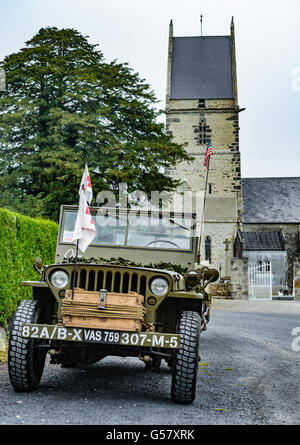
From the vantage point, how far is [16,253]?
9102 mm

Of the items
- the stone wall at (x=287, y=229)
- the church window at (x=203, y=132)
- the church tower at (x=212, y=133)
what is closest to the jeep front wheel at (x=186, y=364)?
the church tower at (x=212, y=133)

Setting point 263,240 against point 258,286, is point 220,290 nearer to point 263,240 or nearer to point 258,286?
point 258,286

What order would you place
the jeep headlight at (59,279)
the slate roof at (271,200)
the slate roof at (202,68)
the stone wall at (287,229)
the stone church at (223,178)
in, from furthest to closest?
the slate roof at (202,68)
the slate roof at (271,200)
the stone wall at (287,229)
the stone church at (223,178)
the jeep headlight at (59,279)

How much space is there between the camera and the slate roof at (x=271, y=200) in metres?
40.4

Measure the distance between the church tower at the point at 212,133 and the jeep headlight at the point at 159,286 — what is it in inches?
1303

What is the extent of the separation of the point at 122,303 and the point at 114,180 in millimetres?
12187

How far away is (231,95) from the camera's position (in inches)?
1594

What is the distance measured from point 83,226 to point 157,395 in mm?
1920

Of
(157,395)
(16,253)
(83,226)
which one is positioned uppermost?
(16,253)

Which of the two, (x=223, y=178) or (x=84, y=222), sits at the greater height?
(x=223, y=178)

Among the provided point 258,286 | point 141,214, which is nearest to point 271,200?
point 258,286

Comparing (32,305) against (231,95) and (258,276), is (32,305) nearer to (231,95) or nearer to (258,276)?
(258,276)

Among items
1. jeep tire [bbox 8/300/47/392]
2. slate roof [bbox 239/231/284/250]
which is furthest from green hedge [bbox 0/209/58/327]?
slate roof [bbox 239/231/284/250]

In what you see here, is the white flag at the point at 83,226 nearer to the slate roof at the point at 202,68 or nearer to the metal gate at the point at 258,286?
the metal gate at the point at 258,286
